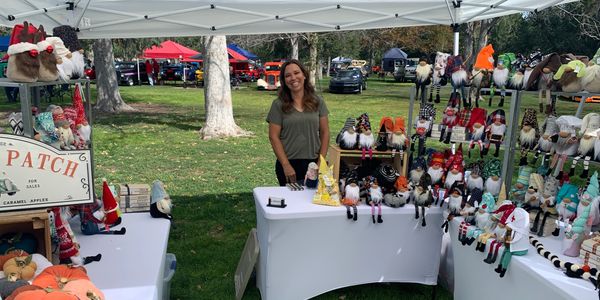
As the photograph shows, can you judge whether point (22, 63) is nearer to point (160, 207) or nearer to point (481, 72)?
point (160, 207)

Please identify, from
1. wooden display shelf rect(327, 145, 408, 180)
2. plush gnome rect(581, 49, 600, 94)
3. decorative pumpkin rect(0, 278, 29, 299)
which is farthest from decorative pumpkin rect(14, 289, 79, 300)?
plush gnome rect(581, 49, 600, 94)

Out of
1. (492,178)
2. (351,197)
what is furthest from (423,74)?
(351,197)

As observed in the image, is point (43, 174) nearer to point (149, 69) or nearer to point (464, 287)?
point (464, 287)

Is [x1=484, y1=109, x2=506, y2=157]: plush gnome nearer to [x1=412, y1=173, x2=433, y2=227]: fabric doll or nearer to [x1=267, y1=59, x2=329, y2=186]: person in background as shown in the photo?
[x1=412, y1=173, x2=433, y2=227]: fabric doll

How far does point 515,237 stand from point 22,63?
2469 mm

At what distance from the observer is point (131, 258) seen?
222 cm

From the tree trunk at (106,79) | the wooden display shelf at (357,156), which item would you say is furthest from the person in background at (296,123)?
the tree trunk at (106,79)

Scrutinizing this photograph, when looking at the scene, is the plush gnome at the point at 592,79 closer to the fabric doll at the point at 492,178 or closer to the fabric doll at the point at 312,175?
the fabric doll at the point at 492,178

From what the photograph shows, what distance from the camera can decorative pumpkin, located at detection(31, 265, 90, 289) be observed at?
1.54 meters

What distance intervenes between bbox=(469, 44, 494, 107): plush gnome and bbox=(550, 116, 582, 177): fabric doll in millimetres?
663

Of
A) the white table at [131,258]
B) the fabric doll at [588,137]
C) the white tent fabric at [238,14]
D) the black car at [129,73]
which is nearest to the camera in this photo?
the white table at [131,258]

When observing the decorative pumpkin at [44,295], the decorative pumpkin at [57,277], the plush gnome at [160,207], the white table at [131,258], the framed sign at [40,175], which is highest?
A: the framed sign at [40,175]

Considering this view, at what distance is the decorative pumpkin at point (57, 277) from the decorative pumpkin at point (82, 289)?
3 centimetres

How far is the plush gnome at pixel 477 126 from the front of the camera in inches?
130
